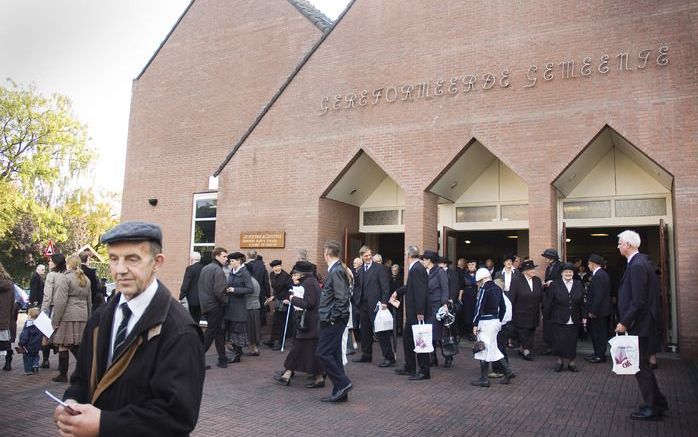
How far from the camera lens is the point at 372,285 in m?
9.76

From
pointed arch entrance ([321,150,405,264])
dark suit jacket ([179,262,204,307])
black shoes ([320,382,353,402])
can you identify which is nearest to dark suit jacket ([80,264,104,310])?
dark suit jacket ([179,262,204,307])

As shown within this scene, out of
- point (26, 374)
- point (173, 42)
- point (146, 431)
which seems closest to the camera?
point (146, 431)

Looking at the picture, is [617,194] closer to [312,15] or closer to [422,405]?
[422,405]

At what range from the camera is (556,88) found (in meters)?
10.9

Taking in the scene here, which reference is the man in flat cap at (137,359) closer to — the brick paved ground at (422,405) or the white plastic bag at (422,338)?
the brick paved ground at (422,405)

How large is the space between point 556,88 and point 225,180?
352 inches

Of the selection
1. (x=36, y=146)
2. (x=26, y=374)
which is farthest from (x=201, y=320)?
(x=36, y=146)

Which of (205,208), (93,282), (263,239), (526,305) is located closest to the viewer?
(93,282)

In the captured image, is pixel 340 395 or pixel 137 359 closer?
pixel 137 359

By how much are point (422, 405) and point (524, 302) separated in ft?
14.0

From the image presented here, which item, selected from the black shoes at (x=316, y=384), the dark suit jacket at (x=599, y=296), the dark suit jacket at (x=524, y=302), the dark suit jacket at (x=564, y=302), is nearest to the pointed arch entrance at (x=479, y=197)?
the dark suit jacket at (x=524, y=302)

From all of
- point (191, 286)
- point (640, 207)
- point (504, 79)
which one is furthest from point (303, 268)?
point (640, 207)

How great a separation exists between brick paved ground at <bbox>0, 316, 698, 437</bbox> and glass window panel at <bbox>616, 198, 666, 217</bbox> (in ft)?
13.1

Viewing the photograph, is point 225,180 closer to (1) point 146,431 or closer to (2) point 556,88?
(2) point 556,88
